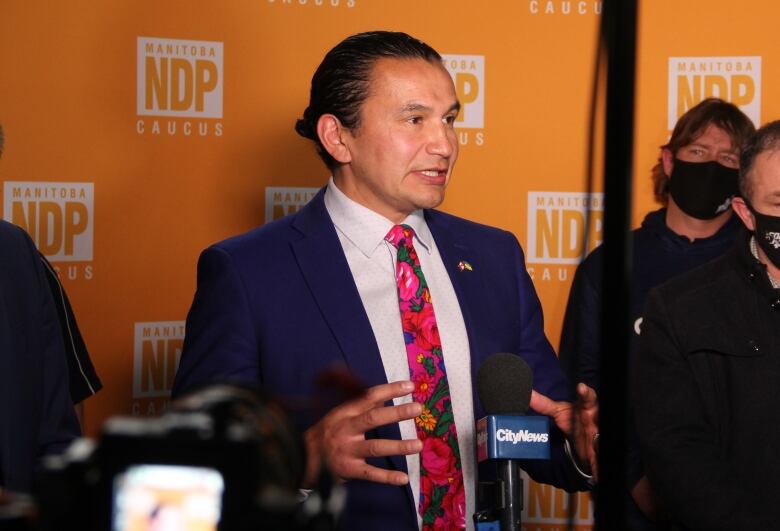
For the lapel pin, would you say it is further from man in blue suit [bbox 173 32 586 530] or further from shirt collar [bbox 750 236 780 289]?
shirt collar [bbox 750 236 780 289]

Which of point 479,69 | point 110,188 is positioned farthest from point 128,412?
point 479,69

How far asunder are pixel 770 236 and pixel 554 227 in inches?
55.4

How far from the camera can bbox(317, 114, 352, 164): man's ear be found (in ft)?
7.36

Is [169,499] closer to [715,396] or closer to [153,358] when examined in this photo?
[715,396]

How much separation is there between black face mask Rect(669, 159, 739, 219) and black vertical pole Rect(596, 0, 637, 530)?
8.45 ft

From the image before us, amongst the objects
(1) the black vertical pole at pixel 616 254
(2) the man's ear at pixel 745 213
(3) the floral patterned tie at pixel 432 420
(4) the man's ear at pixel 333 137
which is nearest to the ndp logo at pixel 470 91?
(2) the man's ear at pixel 745 213

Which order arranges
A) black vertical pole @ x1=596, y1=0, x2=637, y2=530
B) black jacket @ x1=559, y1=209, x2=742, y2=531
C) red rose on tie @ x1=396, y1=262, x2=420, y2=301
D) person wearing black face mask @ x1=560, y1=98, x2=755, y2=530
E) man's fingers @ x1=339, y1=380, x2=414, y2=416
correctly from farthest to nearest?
person wearing black face mask @ x1=560, y1=98, x2=755, y2=530
black jacket @ x1=559, y1=209, x2=742, y2=531
red rose on tie @ x1=396, y1=262, x2=420, y2=301
man's fingers @ x1=339, y1=380, x2=414, y2=416
black vertical pole @ x1=596, y1=0, x2=637, y2=530

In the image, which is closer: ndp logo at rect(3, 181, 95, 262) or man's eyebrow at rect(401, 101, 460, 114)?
man's eyebrow at rect(401, 101, 460, 114)

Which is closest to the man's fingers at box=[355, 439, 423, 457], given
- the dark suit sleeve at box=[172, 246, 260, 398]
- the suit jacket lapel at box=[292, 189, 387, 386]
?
the suit jacket lapel at box=[292, 189, 387, 386]

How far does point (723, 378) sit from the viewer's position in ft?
7.54

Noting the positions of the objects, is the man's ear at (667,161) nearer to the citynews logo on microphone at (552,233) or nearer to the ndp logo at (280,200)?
the citynews logo on microphone at (552,233)

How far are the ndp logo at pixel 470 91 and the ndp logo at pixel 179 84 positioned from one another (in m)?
0.82

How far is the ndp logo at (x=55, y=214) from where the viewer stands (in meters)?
3.38

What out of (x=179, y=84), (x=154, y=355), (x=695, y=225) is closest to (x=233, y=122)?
(x=179, y=84)
